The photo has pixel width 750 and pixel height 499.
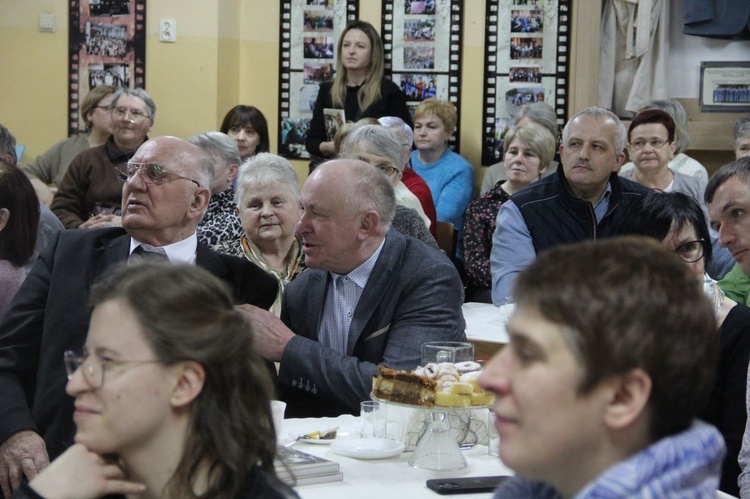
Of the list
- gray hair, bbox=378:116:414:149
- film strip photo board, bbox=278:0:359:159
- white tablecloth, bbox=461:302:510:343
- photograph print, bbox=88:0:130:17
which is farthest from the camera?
film strip photo board, bbox=278:0:359:159

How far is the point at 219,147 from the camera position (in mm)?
5188

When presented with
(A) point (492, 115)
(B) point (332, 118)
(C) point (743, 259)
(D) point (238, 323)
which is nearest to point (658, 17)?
(A) point (492, 115)

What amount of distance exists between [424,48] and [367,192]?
421 centimetres

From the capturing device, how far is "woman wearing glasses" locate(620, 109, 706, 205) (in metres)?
5.67

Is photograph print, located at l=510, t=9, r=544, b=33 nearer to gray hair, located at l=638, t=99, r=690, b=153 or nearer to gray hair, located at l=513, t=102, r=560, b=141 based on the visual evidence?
gray hair, located at l=513, t=102, r=560, b=141

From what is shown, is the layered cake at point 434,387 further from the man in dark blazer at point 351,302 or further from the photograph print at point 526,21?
the photograph print at point 526,21

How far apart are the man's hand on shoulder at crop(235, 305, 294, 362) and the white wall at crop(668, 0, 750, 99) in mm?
4812

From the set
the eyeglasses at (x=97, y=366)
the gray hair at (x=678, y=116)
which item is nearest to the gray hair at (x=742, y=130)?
the gray hair at (x=678, y=116)

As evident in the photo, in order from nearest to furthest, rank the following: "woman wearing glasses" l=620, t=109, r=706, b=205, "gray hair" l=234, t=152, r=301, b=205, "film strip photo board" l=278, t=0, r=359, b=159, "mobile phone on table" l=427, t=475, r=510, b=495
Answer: "mobile phone on table" l=427, t=475, r=510, b=495
"gray hair" l=234, t=152, r=301, b=205
"woman wearing glasses" l=620, t=109, r=706, b=205
"film strip photo board" l=278, t=0, r=359, b=159

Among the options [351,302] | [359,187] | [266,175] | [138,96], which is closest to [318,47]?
[138,96]

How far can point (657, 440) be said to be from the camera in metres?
1.21

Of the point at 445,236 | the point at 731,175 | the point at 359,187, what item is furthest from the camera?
the point at 445,236

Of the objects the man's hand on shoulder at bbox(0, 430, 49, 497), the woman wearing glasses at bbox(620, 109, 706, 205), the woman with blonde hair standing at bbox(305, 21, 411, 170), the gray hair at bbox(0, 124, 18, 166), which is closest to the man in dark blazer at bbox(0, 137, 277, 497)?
the man's hand on shoulder at bbox(0, 430, 49, 497)

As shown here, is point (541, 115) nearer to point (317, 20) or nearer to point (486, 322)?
point (317, 20)
